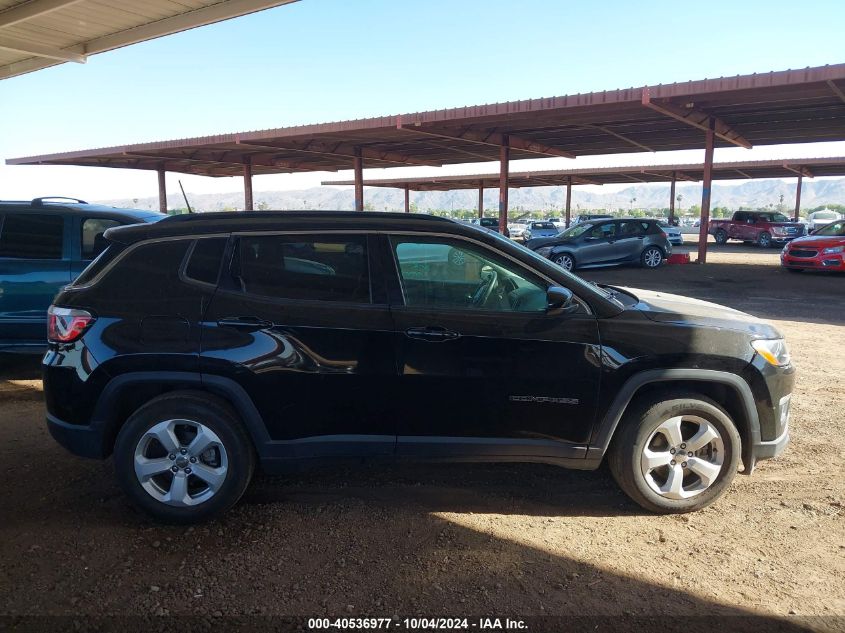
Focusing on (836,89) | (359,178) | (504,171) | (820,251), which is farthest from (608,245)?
(359,178)

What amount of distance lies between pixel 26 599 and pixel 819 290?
15558 mm

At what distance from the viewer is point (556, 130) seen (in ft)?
70.4

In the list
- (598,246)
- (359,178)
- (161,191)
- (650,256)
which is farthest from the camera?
(161,191)

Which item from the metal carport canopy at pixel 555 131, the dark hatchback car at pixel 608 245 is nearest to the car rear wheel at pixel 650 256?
the dark hatchback car at pixel 608 245

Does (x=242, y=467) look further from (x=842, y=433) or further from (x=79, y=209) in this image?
(x=842, y=433)

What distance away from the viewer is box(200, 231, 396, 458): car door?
326cm

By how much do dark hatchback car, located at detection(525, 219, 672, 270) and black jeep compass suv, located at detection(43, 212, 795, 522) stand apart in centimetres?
1407

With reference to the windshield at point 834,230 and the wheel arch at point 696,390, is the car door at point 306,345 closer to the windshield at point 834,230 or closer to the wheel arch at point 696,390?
the wheel arch at point 696,390

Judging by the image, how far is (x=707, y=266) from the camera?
18703mm

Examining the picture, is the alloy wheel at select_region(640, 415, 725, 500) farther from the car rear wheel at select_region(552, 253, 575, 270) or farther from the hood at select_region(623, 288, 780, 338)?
the car rear wheel at select_region(552, 253, 575, 270)

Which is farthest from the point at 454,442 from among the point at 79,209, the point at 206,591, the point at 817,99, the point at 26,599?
the point at 817,99

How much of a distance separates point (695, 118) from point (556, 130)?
4.99 metres

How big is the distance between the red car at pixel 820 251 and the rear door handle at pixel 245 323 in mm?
16917

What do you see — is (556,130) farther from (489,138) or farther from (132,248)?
(132,248)
